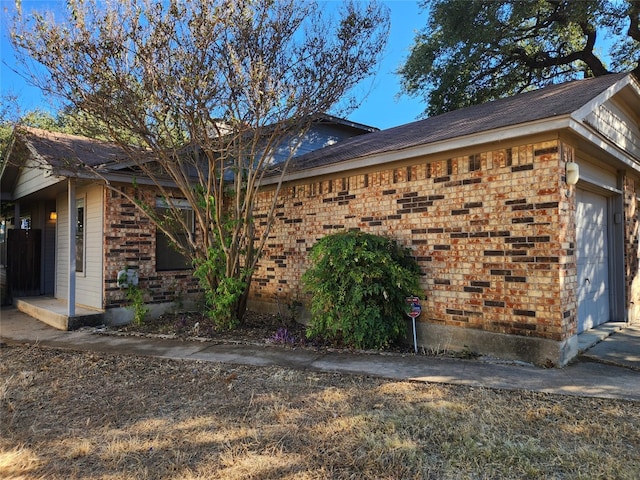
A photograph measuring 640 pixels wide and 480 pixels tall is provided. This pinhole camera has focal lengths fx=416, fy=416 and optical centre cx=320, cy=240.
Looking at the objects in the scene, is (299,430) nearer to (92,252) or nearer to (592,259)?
(592,259)

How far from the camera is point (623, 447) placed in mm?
2846

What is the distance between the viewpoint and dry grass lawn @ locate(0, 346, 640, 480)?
2.63 meters

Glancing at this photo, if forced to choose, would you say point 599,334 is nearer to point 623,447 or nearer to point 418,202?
point 418,202

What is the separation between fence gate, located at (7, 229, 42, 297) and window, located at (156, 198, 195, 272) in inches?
190

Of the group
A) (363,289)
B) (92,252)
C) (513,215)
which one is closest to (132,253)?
(92,252)

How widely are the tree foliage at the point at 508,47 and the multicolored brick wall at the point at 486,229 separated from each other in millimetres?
8381

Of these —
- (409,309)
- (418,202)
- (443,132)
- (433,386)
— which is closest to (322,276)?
(409,309)

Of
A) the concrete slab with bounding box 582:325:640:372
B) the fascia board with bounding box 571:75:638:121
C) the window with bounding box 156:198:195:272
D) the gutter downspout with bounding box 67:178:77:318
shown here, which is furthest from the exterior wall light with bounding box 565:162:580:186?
the gutter downspout with bounding box 67:178:77:318

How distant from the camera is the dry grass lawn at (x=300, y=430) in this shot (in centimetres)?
263

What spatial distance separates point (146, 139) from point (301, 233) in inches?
117

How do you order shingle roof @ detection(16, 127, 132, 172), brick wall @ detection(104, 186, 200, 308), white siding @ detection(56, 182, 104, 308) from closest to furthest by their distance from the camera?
shingle roof @ detection(16, 127, 132, 172)
brick wall @ detection(104, 186, 200, 308)
white siding @ detection(56, 182, 104, 308)

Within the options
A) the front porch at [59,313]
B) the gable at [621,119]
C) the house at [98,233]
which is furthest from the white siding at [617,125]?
the front porch at [59,313]

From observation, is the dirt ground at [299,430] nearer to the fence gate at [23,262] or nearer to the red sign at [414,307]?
the red sign at [414,307]

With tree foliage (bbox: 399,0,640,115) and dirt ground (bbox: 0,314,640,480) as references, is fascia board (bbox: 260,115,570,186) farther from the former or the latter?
tree foliage (bbox: 399,0,640,115)
